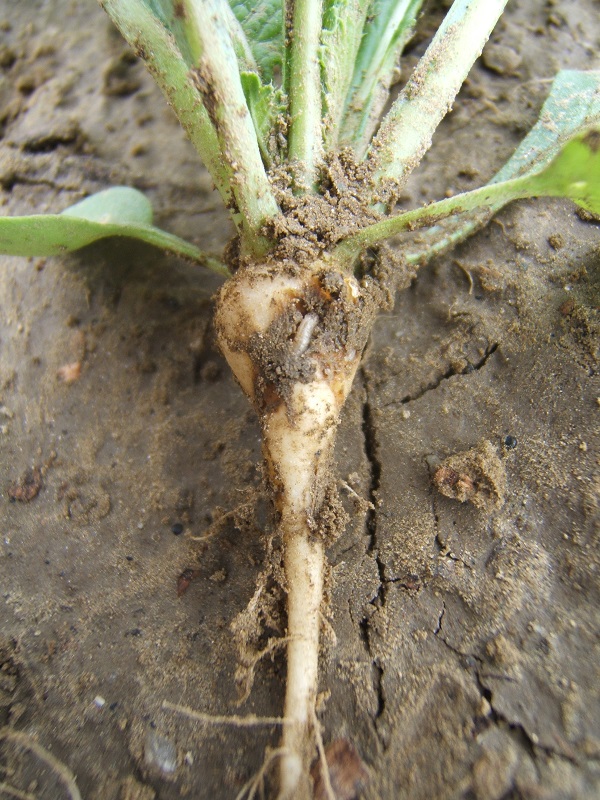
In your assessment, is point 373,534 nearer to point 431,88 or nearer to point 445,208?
point 445,208

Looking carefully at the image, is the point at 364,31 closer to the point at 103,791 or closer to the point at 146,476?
the point at 146,476

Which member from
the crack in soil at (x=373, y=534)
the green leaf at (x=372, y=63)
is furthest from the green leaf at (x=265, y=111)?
the crack in soil at (x=373, y=534)

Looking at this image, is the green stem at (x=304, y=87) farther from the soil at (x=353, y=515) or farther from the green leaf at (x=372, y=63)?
the soil at (x=353, y=515)

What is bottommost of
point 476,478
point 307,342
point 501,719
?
point 501,719

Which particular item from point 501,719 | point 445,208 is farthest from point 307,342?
point 501,719

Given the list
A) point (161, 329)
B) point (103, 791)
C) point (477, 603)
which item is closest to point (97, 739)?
point (103, 791)

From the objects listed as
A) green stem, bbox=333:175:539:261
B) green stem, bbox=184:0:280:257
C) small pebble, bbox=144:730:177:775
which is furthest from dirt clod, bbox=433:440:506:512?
small pebble, bbox=144:730:177:775

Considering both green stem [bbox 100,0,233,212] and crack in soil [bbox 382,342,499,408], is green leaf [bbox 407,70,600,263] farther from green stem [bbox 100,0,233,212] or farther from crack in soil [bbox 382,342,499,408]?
green stem [bbox 100,0,233,212]
